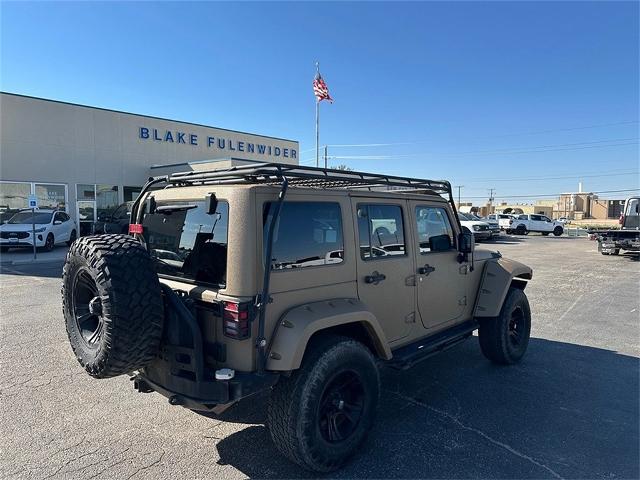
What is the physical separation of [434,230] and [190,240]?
240 cm

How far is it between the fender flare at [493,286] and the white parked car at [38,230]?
15.9 meters

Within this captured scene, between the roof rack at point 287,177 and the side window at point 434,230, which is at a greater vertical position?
the roof rack at point 287,177

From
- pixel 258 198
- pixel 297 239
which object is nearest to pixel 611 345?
pixel 297 239

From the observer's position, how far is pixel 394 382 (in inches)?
178

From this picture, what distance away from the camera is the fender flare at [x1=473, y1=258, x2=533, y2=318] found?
478 cm

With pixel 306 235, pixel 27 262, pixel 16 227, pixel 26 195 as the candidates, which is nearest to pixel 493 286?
pixel 306 235

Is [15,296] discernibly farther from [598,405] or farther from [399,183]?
[598,405]

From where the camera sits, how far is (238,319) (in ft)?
8.70

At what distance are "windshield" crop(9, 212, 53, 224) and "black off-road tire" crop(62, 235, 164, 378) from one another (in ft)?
A: 56.9

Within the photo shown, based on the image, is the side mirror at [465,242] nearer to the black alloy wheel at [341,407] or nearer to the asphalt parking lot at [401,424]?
the asphalt parking lot at [401,424]

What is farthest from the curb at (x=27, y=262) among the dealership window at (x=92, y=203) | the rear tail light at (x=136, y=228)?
the rear tail light at (x=136, y=228)

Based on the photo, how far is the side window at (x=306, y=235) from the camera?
9.64ft

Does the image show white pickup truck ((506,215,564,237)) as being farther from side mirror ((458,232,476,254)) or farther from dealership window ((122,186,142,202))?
side mirror ((458,232,476,254))

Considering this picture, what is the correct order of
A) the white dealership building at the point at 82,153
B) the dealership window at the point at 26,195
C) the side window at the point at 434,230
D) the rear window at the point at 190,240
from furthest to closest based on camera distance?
1. the white dealership building at the point at 82,153
2. the dealership window at the point at 26,195
3. the side window at the point at 434,230
4. the rear window at the point at 190,240
